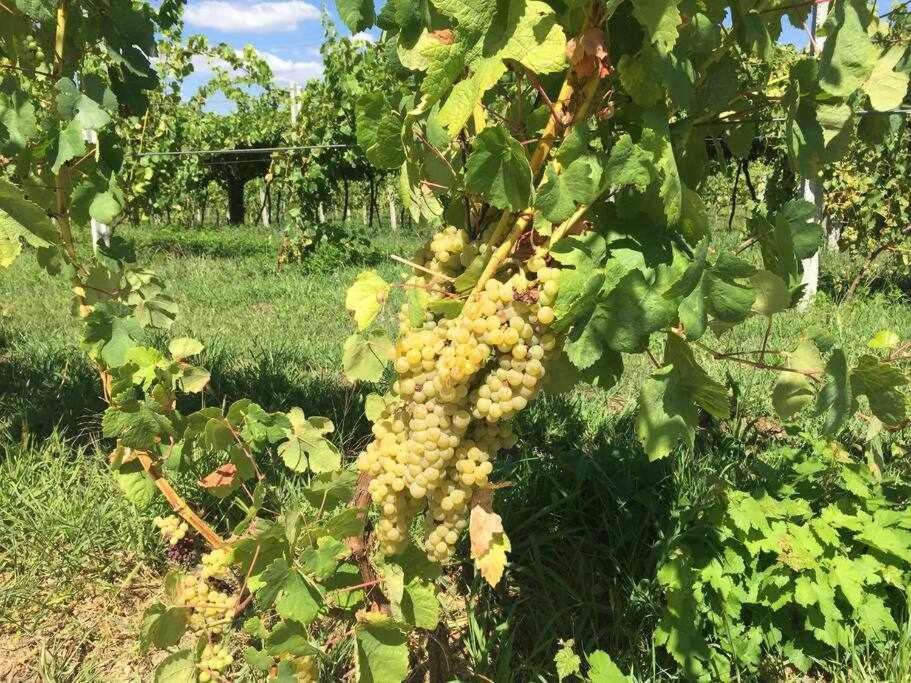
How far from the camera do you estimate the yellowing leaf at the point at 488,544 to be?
1202 mm

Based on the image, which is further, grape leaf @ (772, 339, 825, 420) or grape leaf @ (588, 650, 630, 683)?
grape leaf @ (588, 650, 630, 683)

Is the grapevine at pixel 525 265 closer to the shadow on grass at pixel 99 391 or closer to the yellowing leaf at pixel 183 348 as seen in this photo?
the yellowing leaf at pixel 183 348

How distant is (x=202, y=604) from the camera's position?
161 cm

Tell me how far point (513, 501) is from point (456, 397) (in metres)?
1.36

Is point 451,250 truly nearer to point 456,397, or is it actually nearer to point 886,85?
point 456,397

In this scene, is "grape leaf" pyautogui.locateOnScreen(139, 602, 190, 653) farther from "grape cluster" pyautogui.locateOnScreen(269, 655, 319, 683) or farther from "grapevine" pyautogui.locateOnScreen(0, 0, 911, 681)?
"grape cluster" pyautogui.locateOnScreen(269, 655, 319, 683)

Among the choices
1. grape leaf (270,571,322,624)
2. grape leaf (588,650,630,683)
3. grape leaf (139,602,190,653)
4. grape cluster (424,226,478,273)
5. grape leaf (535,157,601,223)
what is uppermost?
grape leaf (535,157,601,223)

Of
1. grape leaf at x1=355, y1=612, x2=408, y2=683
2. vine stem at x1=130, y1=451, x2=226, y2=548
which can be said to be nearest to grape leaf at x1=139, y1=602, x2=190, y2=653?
vine stem at x1=130, y1=451, x2=226, y2=548

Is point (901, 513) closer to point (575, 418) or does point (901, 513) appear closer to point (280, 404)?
point (575, 418)

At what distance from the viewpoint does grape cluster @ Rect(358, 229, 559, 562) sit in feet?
3.70

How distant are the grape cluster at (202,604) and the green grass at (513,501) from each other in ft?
2.26

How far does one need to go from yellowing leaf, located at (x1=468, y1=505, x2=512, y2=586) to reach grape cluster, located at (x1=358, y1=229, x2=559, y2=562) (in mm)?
51

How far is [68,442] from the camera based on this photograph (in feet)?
9.70

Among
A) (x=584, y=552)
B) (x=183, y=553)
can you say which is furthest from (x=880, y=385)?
(x=183, y=553)
